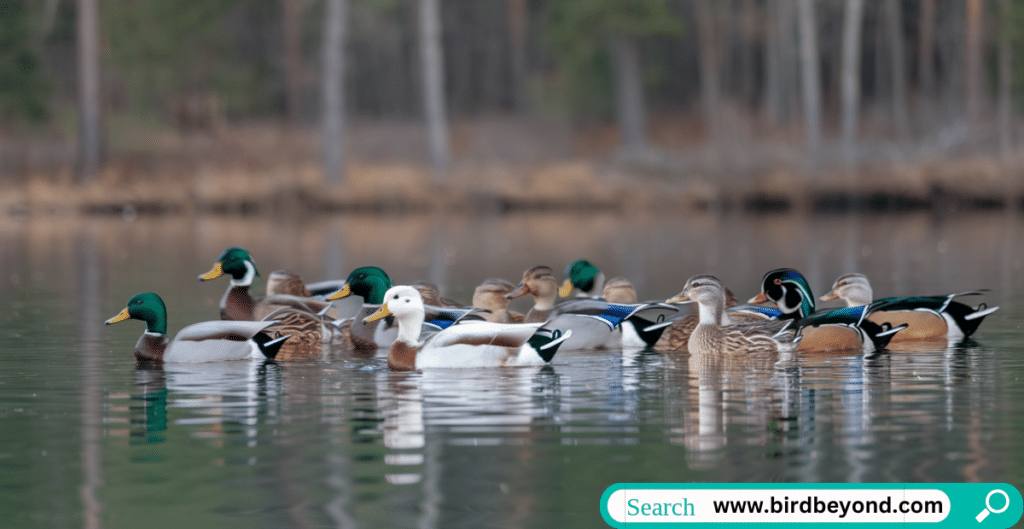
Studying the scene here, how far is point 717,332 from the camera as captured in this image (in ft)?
42.6

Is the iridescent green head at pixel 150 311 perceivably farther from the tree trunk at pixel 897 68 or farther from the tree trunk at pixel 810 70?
the tree trunk at pixel 897 68

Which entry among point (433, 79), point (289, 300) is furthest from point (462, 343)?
point (433, 79)

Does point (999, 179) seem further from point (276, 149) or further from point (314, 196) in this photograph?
point (276, 149)

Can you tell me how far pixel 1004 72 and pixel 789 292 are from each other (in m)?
41.5

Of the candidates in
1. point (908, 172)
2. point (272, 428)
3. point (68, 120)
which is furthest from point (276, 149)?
point (272, 428)

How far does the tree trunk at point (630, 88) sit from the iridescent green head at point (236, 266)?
134 ft

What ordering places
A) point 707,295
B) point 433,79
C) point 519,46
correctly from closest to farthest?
1. point 707,295
2. point 433,79
3. point 519,46

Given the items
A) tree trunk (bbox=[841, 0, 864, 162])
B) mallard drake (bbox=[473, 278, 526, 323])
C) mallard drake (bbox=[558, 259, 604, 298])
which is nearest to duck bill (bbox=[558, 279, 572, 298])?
mallard drake (bbox=[558, 259, 604, 298])

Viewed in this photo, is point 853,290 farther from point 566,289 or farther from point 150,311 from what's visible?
point 150,311

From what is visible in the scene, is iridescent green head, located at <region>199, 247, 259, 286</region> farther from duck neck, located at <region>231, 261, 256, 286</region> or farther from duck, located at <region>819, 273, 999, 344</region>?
duck, located at <region>819, 273, 999, 344</region>

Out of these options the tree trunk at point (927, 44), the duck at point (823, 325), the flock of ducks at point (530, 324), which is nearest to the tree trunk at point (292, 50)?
the tree trunk at point (927, 44)

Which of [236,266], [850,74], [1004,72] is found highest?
[1004,72]

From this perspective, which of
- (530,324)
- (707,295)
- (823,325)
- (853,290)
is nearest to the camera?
(530,324)

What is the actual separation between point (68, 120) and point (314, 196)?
21383 mm
